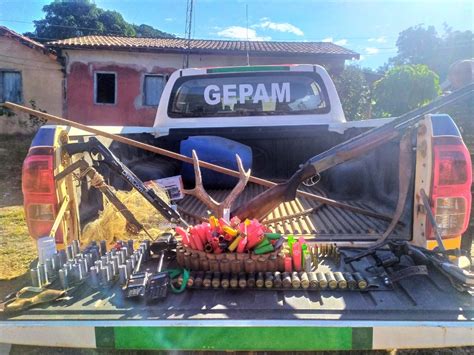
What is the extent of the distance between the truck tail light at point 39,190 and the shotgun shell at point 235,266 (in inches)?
40.9

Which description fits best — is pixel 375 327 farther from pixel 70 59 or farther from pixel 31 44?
pixel 31 44

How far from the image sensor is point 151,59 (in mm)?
17734

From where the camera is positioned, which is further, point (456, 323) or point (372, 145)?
point (372, 145)

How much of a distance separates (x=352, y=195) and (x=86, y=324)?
109 inches

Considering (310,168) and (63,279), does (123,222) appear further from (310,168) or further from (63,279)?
(310,168)

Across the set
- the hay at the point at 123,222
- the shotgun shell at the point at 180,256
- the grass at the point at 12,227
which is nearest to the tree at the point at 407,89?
the grass at the point at 12,227

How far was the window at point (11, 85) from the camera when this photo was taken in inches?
736

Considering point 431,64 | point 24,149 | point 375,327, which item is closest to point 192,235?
Answer: point 375,327

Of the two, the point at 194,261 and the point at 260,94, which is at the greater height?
the point at 260,94

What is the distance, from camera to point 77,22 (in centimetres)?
3575

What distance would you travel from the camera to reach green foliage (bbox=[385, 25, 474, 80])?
101ft

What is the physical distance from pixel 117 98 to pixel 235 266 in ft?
55.8

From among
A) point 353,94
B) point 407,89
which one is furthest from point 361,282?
point 353,94

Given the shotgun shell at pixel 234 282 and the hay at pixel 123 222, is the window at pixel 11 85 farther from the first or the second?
the shotgun shell at pixel 234 282
